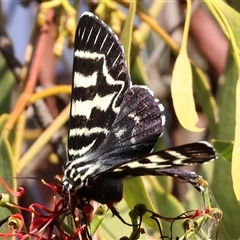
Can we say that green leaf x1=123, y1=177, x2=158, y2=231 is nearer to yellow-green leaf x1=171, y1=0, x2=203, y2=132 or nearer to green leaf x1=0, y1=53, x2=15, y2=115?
yellow-green leaf x1=171, y1=0, x2=203, y2=132

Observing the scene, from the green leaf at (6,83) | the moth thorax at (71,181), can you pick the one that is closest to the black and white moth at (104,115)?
the moth thorax at (71,181)

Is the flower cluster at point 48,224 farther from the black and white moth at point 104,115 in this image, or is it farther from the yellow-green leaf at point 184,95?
the yellow-green leaf at point 184,95

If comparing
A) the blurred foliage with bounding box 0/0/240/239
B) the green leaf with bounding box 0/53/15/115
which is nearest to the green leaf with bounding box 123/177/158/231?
the blurred foliage with bounding box 0/0/240/239

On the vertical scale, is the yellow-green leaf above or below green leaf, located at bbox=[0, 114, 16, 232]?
above

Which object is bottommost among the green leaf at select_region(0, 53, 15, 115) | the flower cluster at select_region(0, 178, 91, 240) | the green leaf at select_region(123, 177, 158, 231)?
the green leaf at select_region(123, 177, 158, 231)

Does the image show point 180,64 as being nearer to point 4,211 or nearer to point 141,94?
point 141,94

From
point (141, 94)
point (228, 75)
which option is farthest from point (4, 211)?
point (228, 75)
